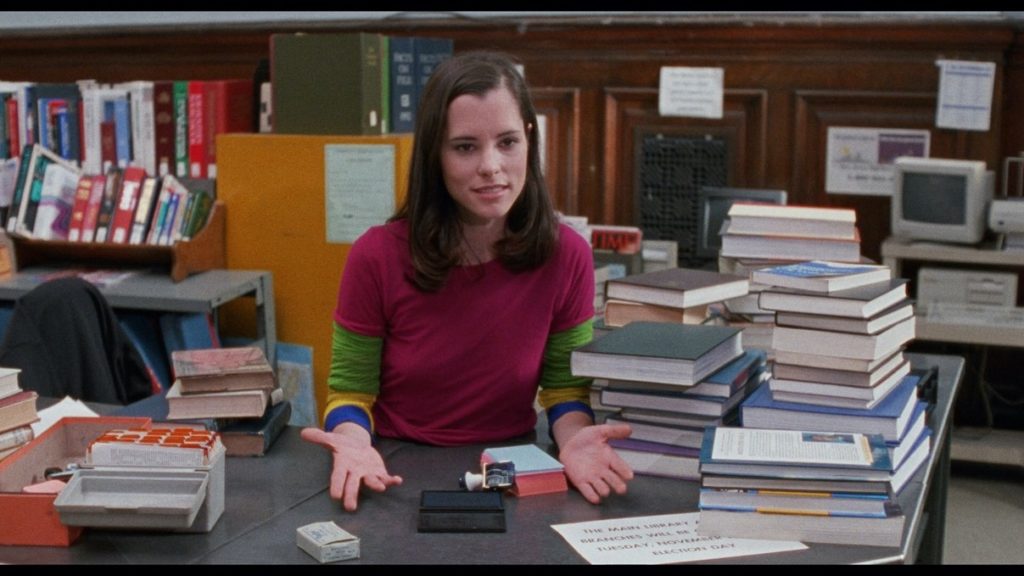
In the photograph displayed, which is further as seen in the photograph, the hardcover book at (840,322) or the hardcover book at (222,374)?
the hardcover book at (222,374)

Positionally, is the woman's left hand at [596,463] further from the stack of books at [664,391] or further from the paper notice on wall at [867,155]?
the paper notice on wall at [867,155]

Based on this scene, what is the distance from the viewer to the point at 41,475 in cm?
169

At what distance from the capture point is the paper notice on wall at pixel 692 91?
4074 millimetres

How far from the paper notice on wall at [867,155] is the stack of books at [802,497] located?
8.53 feet

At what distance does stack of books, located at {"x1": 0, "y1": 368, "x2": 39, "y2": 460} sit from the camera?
1740mm

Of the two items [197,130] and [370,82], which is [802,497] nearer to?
[370,82]

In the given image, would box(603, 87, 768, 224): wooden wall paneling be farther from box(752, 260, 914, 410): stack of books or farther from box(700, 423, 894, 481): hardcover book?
box(700, 423, 894, 481): hardcover book

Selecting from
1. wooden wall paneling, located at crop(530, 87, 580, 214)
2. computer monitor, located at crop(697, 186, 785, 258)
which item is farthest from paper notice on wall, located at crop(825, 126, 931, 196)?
wooden wall paneling, located at crop(530, 87, 580, 214)

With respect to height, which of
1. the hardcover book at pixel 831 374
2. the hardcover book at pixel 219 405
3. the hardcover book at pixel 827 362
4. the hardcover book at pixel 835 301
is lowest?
the hardcover book at pixel 219 405

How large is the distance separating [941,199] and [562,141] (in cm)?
131

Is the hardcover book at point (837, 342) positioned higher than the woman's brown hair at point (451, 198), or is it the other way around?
the woman's brown hair at point (451, 198)

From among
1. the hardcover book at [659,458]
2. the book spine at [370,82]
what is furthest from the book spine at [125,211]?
the hardcover book at [659,458]

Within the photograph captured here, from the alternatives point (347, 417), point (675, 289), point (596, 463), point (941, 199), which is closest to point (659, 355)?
point (596, 463)

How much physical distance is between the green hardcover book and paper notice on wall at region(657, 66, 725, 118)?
3.71 ft
